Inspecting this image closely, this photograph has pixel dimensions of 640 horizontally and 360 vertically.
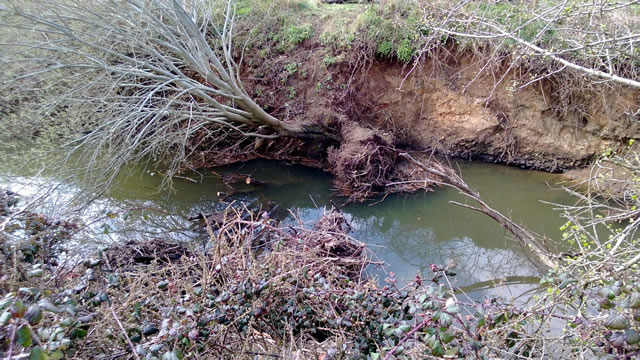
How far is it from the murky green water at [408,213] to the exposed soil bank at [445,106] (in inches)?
19.8

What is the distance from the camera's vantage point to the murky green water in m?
5.30

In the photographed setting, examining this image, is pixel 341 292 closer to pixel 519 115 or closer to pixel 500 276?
pixel 500 276

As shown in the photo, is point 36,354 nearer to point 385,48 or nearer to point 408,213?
point 408,213

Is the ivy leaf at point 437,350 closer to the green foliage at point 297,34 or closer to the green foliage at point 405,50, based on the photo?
the green foliage at point 405,50

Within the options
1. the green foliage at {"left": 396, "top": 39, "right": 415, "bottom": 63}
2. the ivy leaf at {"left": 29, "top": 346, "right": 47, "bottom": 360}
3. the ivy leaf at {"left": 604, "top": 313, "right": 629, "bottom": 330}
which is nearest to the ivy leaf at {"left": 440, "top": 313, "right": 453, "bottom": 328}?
the ivy leaf at {"left": 604, "top": 313, "right": 629, "bottom": 330}

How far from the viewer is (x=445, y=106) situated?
800cm

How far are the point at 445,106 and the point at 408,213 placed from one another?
2769 mm

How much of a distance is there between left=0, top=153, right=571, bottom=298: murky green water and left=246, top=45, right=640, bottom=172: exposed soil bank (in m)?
0.50

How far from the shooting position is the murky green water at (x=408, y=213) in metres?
5.30

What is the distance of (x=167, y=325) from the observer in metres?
2.02

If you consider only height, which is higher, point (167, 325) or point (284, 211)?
point (167, 325)

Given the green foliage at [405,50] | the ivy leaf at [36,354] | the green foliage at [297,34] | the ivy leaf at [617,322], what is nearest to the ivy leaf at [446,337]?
the ivy leaf at [617,322]

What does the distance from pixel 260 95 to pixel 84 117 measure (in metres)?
3.54

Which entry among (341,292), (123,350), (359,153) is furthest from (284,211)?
(123,350)
